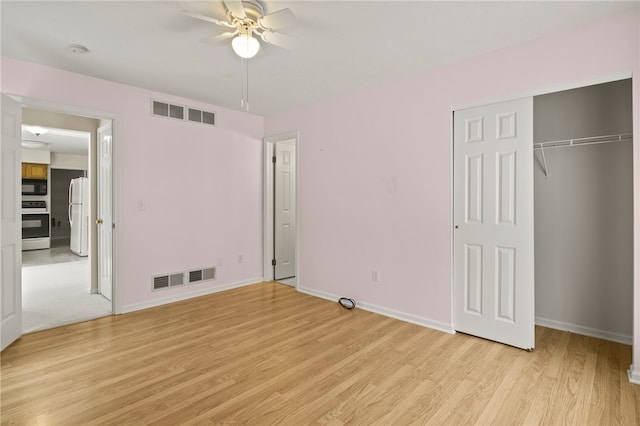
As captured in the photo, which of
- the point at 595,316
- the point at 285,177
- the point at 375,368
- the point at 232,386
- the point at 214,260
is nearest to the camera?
the point at 232,386

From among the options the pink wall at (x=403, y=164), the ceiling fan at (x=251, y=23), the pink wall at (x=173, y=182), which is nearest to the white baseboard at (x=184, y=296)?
the pink wall at (x=173, y=182)

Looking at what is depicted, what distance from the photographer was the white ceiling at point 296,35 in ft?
7.80

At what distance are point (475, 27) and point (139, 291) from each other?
4.34 meters

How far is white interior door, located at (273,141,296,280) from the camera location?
5.52 meters

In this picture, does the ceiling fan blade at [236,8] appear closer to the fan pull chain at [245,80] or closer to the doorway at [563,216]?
the fan pull chain at [245,80]

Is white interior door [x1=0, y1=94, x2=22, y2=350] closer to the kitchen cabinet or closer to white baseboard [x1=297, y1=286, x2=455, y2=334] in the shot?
white baseboard [x1=297, y1=286, x2=455, y2=334]

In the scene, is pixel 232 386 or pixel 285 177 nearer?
pixel 232 386

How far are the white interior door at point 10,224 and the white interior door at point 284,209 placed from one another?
3.10 metres

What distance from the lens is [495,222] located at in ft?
10.2

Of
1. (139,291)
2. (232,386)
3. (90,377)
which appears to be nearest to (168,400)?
(232,386)

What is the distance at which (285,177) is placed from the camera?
5.62m

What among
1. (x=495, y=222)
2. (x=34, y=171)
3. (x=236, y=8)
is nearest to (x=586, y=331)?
(x=495, y=222)

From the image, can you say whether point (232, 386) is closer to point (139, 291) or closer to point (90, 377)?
point (90, 377)

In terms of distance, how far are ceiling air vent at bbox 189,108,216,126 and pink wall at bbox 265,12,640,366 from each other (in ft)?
3.64
